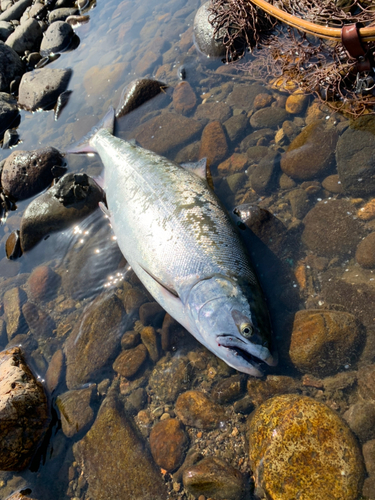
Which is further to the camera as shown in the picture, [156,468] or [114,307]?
[114,307]

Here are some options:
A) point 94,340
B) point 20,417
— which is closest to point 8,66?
point 94,340

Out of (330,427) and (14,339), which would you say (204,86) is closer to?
(14,339)

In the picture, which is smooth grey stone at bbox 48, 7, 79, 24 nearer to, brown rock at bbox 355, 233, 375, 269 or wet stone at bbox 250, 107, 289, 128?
wet stone at bbox 250, 107, 289, 128

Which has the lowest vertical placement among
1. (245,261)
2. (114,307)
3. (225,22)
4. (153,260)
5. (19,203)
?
(114,307)

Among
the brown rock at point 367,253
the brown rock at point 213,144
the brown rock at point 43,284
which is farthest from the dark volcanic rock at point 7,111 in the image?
the brown rock at point 367,253

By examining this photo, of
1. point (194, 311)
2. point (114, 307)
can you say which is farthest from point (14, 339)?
point (194, 311)

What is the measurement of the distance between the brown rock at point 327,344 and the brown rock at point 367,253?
0.69m

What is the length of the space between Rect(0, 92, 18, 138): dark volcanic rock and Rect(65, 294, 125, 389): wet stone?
607cm

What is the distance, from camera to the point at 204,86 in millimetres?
6289

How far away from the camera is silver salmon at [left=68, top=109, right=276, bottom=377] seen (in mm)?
2758

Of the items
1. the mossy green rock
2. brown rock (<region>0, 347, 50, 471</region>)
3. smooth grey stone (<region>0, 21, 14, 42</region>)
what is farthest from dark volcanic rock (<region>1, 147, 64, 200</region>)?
smooth grey stone (<region>0, 21, 14, 42</region>)

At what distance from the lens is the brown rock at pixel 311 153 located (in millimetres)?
4273

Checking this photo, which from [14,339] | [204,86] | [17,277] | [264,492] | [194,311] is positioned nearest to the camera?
[264,492]

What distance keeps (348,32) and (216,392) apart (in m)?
4.22
